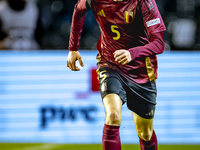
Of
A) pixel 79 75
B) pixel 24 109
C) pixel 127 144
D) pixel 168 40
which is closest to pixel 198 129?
pixel 127 144

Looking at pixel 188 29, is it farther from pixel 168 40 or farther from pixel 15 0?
pixel 15 0

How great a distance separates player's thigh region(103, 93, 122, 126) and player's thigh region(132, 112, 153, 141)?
425mm

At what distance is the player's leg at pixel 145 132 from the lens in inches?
94.0

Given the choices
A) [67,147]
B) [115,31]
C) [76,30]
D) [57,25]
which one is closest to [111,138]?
[115,31]

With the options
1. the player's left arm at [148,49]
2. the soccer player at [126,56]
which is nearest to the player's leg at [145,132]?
the soccer player at [126,56]

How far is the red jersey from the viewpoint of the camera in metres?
2.12

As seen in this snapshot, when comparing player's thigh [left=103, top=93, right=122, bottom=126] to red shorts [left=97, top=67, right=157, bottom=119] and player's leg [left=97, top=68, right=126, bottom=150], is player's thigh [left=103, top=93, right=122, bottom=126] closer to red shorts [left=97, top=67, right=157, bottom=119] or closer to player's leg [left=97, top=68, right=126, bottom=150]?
player's leg [left=97, top=68, right=126, bottom=150]

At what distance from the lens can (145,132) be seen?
2.43 metres

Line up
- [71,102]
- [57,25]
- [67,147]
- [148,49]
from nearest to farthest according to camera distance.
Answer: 1. [148,49]
2. [67,147]
3. [71,102]
4. [57,25]

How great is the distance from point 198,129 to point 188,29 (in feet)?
5.14

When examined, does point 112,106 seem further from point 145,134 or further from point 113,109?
point 145,134

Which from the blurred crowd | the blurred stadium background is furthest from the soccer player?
the blurred crowd

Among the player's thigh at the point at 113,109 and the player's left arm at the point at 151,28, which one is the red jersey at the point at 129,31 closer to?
the player's left arm at the point at 151,28

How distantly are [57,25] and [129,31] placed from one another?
7.08 feet
